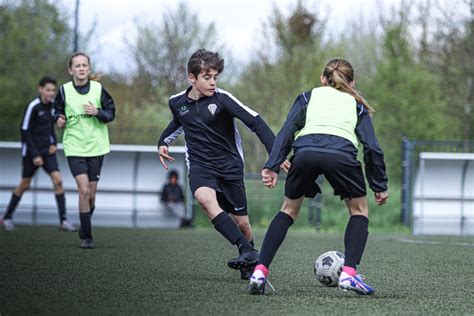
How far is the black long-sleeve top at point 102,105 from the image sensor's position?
1101cm

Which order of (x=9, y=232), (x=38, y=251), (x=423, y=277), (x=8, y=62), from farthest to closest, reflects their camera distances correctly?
(x=8, y=62) < (x=9, y=232) < (x=38, y=251) < (x=423, y=277)

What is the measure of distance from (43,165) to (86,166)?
3.79 metres

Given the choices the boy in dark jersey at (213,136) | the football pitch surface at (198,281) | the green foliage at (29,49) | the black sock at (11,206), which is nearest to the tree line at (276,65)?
the green foliage at (29,49)

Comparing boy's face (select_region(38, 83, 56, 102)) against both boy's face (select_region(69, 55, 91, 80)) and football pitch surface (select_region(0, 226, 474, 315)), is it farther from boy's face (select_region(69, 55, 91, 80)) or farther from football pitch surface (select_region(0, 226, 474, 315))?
boy's face (select_region(69, 55, 91, 80))

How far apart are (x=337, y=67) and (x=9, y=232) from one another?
867 cm

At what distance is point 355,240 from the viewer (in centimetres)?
664

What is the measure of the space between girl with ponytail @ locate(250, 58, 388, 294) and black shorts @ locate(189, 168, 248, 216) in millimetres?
1113

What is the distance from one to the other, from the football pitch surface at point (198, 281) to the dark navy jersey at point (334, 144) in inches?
33.1

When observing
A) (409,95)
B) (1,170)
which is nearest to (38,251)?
(1,170)

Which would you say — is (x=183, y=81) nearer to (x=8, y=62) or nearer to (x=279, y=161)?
(x=8, y=62)

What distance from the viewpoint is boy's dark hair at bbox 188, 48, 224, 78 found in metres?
7.60

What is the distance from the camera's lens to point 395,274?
850 centimetres

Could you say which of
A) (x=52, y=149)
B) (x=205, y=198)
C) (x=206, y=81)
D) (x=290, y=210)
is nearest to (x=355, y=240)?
(x=290, y=210)

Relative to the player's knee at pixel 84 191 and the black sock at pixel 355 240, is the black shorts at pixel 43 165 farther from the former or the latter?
the black sock at pixel 355 240
